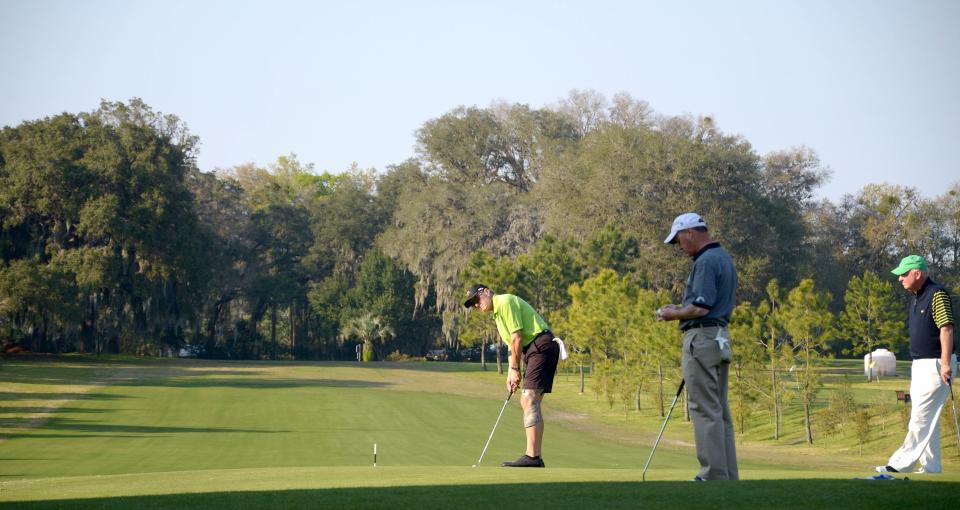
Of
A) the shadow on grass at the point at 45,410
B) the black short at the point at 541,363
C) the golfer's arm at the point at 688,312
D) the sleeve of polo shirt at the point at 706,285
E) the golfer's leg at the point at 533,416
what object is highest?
the sleeve of polo shirt at the point at 706,285

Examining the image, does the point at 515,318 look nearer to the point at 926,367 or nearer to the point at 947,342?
the point at 926,367

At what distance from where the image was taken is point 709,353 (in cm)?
884

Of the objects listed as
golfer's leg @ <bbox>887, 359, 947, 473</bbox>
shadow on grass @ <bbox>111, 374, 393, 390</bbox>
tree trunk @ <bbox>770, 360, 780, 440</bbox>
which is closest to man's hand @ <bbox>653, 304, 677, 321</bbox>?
golfer's leg @ <bbox>887, 359, 947, 473</bbox>

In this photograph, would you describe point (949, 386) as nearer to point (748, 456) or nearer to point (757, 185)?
point (748, 456)

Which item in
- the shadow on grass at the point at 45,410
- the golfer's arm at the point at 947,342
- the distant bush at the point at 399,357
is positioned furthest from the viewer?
the distant bush at the point at 399,357

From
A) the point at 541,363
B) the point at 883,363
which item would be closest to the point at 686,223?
the point at 541,363

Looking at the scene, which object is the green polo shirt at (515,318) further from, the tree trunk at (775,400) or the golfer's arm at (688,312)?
the tree trunk at (775,400)

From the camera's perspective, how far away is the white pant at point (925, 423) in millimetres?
10281

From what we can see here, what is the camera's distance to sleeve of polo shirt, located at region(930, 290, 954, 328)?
10.3 metres

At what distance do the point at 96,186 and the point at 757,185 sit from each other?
44.6 m

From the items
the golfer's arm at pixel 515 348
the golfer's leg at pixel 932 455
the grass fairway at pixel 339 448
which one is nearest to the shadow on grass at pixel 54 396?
the grass fairway at pixel 339 448

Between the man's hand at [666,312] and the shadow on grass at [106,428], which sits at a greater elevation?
the man's hand at [666,312]

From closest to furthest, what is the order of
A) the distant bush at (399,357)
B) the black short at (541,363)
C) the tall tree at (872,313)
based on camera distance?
1. the black short at (541,363)
2. the tall tree at (872,313)
3. the distant bush at (399,357)

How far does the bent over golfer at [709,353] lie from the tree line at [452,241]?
30.0 m
